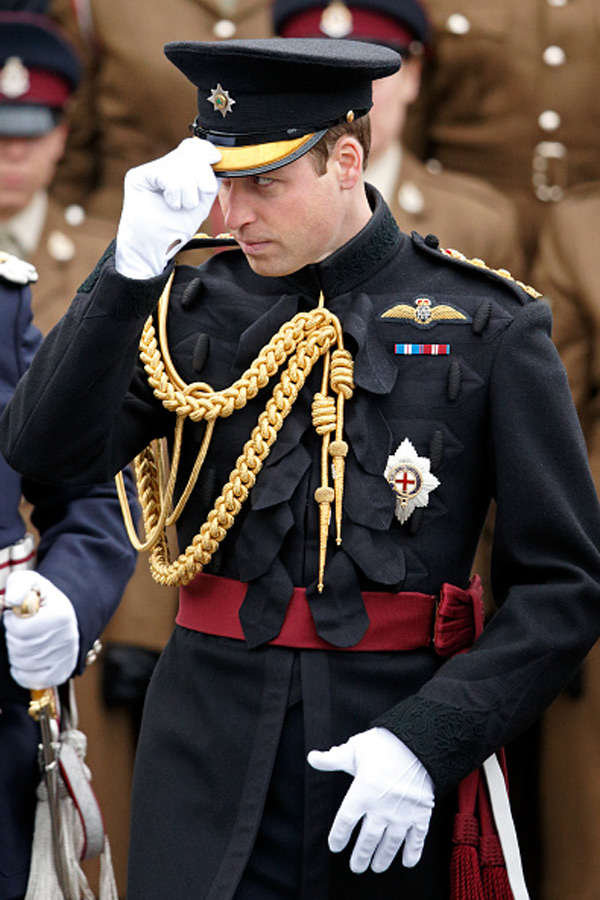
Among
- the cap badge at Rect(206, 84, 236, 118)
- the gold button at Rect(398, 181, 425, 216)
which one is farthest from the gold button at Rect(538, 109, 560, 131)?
the cap badge at Rect(206, 84, 236, 118)

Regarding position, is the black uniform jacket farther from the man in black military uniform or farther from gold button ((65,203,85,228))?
gold button ((65,203,85,228))

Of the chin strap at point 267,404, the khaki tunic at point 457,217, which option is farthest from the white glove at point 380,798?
the khaki tunic at point 457,217

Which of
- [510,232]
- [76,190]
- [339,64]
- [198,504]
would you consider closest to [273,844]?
[198,504]

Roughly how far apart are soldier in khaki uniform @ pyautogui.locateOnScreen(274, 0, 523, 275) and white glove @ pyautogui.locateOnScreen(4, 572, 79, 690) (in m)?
1.70

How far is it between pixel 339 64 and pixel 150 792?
1.05 metres

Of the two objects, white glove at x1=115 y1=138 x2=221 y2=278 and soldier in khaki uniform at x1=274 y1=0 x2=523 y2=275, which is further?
soldier in khaki uniform at x1=274 y1=0 x2=523 y2=275

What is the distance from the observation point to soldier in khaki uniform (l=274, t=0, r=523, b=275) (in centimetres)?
408

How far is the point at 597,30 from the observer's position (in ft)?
14.1

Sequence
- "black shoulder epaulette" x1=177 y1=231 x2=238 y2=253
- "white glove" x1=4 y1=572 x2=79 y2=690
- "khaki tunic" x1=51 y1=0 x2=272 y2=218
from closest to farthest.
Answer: "black shoulder epaulette" x1=177 y1=231 x2=238 y2=253
"white glove" x1=4 y1=572 x2=79 y2=690
"khaki tunic" x1=51 y1=0 x2=272 y2=218

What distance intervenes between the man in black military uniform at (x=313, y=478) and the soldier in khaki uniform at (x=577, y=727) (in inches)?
62.6

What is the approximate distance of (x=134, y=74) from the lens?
4250 mm

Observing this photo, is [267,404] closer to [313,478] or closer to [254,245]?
[313,478]

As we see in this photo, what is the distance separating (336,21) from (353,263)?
73.1 inches

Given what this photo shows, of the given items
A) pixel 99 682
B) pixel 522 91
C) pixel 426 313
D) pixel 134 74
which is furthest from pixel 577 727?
pixel 134 74
